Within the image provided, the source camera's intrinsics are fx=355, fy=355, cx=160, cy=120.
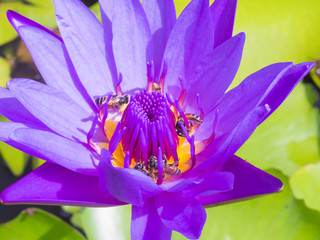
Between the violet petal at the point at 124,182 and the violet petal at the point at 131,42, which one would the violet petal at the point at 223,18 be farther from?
the violet petal at the point at 124,182

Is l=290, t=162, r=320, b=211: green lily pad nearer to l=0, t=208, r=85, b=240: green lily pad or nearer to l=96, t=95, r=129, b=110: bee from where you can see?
l=96, t=95, r=129, b=110: bee

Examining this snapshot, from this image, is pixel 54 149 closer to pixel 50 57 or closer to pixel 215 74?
pixel 50 57

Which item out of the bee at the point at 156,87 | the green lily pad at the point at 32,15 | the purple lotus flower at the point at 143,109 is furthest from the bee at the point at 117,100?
the green lily pad at the point at 32,15

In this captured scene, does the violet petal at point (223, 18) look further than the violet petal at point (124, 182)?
Yes

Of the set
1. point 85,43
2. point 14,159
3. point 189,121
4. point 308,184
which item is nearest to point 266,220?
point 308,184

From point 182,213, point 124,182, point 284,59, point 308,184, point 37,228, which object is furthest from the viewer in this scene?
point 284,59

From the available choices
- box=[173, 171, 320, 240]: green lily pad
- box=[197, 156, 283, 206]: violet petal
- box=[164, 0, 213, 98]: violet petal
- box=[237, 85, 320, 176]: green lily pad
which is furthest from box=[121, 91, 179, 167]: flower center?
box=[237, 85, 320, 176]: green lily pad

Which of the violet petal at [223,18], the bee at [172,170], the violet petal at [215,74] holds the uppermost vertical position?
the violet petal at [223,18]

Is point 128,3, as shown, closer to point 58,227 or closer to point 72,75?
point 72,75
